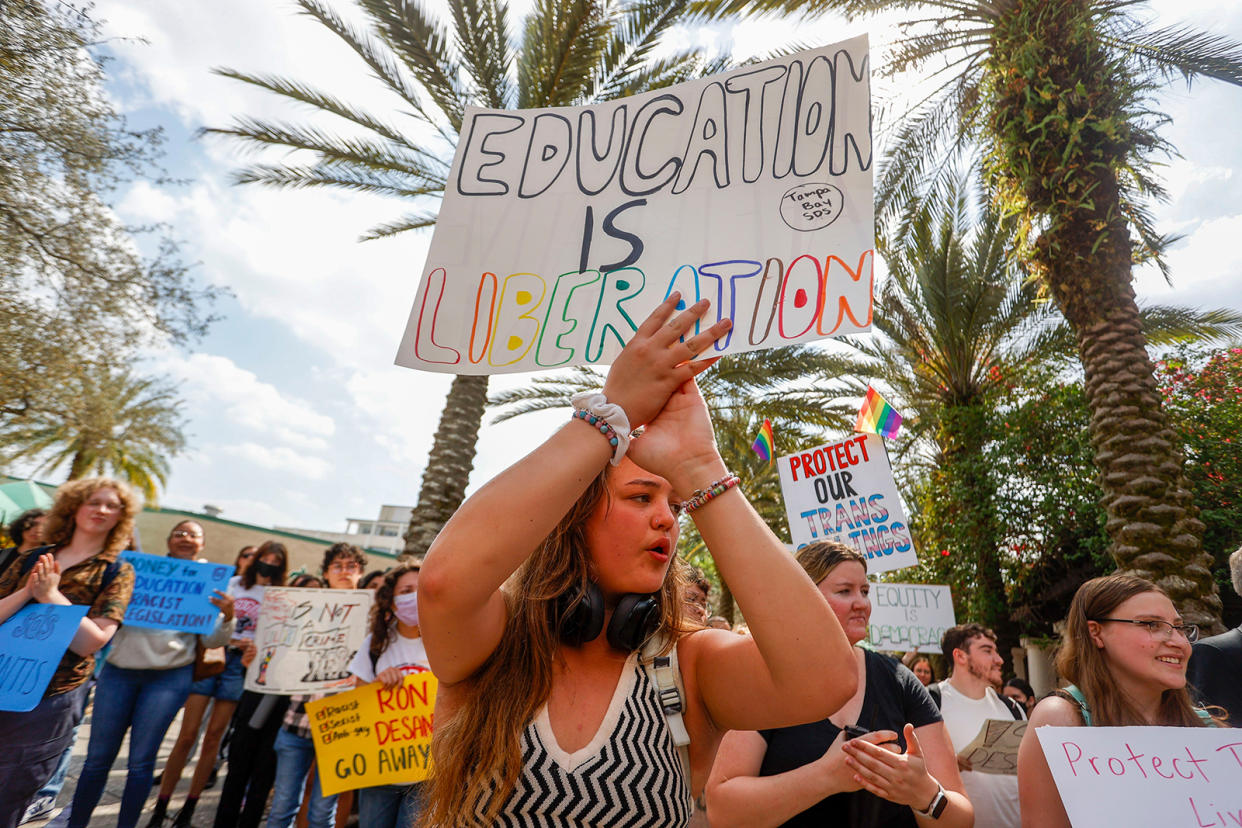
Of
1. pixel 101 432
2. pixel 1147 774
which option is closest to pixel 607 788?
pixel 1147 774

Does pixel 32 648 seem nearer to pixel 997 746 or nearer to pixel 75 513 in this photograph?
pixel 75 513

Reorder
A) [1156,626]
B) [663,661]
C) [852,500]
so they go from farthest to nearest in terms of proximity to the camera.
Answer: [852,500] < [1156,626] < [663,661]

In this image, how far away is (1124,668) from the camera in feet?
7.47

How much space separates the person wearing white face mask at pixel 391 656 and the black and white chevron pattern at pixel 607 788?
2651mm

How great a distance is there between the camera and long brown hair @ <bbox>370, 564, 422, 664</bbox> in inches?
155

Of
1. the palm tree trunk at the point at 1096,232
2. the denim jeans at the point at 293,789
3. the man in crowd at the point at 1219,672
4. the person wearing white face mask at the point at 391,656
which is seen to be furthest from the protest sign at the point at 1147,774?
the palm tree trunk at the point at 1096,232

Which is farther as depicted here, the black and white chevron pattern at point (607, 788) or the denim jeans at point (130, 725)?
the denim jeans at point (130, 725)

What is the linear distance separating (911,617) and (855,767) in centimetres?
Answer: 670

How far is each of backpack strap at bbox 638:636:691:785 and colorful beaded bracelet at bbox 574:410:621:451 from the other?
488 millimetres

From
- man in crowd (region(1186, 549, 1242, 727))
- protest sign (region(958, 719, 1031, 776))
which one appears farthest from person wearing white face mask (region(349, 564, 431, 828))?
man in crowd (region(1186, 549, 1242, 727))

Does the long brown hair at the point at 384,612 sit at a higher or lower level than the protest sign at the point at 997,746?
higher

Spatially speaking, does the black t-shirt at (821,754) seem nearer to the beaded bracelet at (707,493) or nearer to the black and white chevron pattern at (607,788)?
the black and white chevron pattern at (607,788)

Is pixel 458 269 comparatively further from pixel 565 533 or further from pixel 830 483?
pixel 830 483

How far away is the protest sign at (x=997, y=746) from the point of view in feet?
10.1
